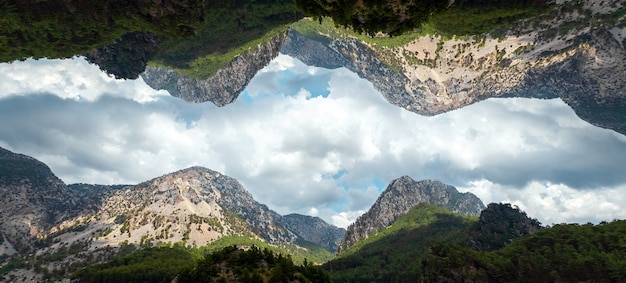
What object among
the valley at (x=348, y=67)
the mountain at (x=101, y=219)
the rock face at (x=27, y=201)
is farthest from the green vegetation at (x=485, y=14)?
the rock face at (x=27, y=201)

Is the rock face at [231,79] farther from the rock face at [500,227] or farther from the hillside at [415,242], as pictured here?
the rock face at [500,227]

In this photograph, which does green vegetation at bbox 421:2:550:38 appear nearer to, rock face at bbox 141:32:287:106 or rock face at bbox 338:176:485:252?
rock face at bbox 141:32:287:106

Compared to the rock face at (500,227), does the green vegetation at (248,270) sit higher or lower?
lower

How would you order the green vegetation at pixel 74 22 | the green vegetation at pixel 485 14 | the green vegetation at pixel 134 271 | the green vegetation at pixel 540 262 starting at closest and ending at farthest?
the green vegetation at pixel 540 262, the green vegetation at pixel 74 22, the green vegetation at pixel 134 271, the green vegetation at pixel 485 14

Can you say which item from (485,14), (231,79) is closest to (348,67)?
(231,79)

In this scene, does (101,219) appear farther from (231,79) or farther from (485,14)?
(485,14)

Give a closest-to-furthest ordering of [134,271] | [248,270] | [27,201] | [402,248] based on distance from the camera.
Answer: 1. [248,270]
2. [134,271]
3. [402,248]
4. [27,201]

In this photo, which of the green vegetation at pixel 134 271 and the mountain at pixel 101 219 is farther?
→ the mountain at pixel 101 219
